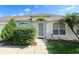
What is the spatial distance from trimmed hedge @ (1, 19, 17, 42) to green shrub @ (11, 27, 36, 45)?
0.38 metres

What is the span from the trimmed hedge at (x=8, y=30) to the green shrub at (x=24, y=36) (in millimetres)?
379

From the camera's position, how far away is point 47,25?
11609 mm

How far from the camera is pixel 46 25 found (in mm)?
11414

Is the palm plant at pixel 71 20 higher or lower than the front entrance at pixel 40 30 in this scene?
higher

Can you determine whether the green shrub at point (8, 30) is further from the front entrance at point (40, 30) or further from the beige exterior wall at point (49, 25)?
the front entrance at point (40, 30)

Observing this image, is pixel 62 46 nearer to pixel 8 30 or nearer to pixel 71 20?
pixel 71 20

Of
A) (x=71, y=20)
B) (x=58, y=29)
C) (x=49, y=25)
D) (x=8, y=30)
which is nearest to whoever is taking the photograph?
(x=8, y=30)

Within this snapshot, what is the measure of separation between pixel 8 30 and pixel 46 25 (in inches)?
119

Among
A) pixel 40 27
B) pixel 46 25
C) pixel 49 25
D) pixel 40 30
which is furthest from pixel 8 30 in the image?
pixel 49 25

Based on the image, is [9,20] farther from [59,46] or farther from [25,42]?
[59,46]

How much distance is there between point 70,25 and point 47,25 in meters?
1.83

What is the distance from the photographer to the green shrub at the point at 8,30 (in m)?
9.62

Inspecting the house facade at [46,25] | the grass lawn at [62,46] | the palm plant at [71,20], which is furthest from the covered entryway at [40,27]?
the palm plant at [71,20]
